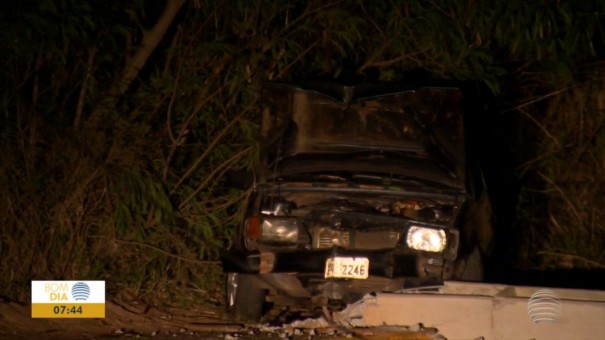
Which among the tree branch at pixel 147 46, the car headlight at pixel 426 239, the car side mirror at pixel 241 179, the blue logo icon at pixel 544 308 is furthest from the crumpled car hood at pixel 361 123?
the blue logo icon at pixel 544 308

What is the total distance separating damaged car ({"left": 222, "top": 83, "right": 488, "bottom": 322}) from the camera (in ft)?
27.1

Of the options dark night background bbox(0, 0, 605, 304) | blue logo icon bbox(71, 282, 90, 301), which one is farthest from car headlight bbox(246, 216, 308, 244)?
blue logo icon bbox(71, 282, 90, 301)

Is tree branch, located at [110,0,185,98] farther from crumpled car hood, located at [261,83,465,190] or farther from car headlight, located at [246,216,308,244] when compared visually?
car headlight, located at [246,216,308,244]

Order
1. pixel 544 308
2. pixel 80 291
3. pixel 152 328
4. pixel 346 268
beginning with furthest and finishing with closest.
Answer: pixel 80 291
pixel 152 328
pixel 346 268
pixel 544 308

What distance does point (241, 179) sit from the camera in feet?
30.3

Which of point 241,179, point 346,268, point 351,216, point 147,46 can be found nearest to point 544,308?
point 346,268

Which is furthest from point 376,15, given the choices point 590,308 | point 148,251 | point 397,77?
point 590,308

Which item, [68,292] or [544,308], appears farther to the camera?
[68,292]

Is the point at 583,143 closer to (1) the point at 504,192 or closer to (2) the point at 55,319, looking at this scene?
(1) the point at 504,192

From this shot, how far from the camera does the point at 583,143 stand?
1175 centimetres

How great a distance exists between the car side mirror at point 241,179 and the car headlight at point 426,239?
1.53 metres

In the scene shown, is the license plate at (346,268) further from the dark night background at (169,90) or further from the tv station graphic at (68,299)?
the tv station graphic at (68,299)

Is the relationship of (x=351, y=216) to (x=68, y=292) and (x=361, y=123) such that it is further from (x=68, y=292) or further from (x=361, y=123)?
(x=68, y=292)

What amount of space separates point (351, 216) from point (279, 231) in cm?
60
